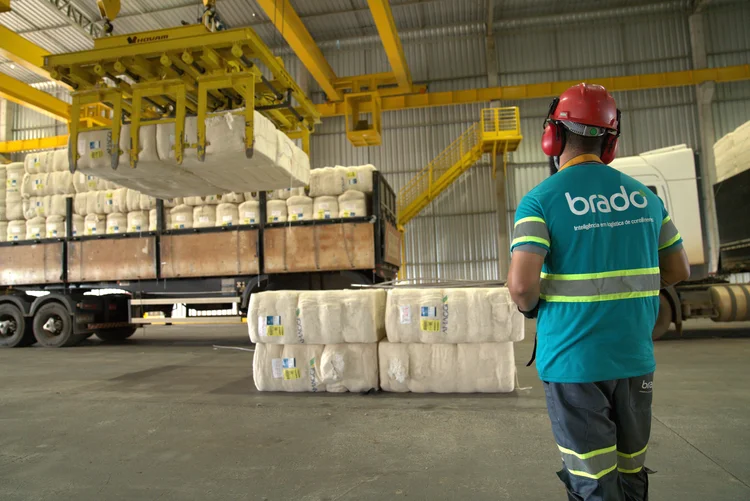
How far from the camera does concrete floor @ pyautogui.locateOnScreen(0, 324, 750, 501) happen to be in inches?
97.6

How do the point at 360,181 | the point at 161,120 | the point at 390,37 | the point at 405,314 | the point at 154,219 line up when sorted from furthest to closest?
the point at 390,37 → the point at 154,219 → the point at 360,181 → the point at 161,120 → the point at 405,314

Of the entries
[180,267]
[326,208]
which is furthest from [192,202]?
[326,208]

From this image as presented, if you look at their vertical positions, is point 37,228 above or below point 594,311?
above

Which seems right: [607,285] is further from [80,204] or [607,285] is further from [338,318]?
[80,204]

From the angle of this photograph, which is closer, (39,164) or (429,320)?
(429,320)

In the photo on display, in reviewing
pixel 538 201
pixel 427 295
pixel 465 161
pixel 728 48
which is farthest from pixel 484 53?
pixel 538 201

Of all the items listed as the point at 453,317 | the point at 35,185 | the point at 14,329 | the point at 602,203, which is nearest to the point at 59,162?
the point at 35,185

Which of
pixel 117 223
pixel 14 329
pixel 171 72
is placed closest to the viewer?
pixel 171 72

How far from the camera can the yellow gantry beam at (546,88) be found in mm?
16312

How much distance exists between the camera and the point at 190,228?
29.7ft

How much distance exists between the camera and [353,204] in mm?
8422

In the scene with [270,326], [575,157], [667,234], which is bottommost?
[270,326]

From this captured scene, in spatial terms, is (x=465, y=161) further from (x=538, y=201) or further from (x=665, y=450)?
(x=538, y=201)

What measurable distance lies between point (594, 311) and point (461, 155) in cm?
1730
